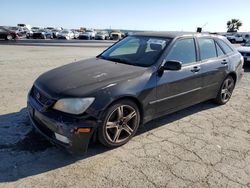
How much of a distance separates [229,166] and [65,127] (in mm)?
2187

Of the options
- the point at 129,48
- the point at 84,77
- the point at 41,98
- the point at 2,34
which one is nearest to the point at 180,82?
the point at 129,48

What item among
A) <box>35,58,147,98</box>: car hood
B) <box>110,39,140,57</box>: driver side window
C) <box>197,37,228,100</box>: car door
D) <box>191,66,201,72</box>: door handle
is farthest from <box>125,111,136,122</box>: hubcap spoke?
<box>197,37,228,100</box>: car door

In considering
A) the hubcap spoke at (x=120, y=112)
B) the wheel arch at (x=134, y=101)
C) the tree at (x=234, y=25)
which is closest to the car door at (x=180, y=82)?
the wheel arch at (x=134, y=101)

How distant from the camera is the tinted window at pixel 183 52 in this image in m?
4.32

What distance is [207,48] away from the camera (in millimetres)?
5133

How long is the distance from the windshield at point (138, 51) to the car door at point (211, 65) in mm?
986

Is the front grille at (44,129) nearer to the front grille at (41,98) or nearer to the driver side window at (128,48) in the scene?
the front grille at (41,98)

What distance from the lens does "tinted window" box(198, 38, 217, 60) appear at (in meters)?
4.95

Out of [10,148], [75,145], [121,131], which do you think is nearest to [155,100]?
[121,131]

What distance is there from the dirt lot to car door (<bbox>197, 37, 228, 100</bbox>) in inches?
24.2

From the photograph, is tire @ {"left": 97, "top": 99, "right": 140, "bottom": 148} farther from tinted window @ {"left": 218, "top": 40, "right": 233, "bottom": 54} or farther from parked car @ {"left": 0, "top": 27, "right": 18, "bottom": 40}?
parked car @ {"left": 0, "top": 27, "right": 18, "bottom": 40}

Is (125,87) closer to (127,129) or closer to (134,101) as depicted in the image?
(134,101)

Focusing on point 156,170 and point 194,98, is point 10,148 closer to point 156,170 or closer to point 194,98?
point 156,170

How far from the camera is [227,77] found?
222 inches
